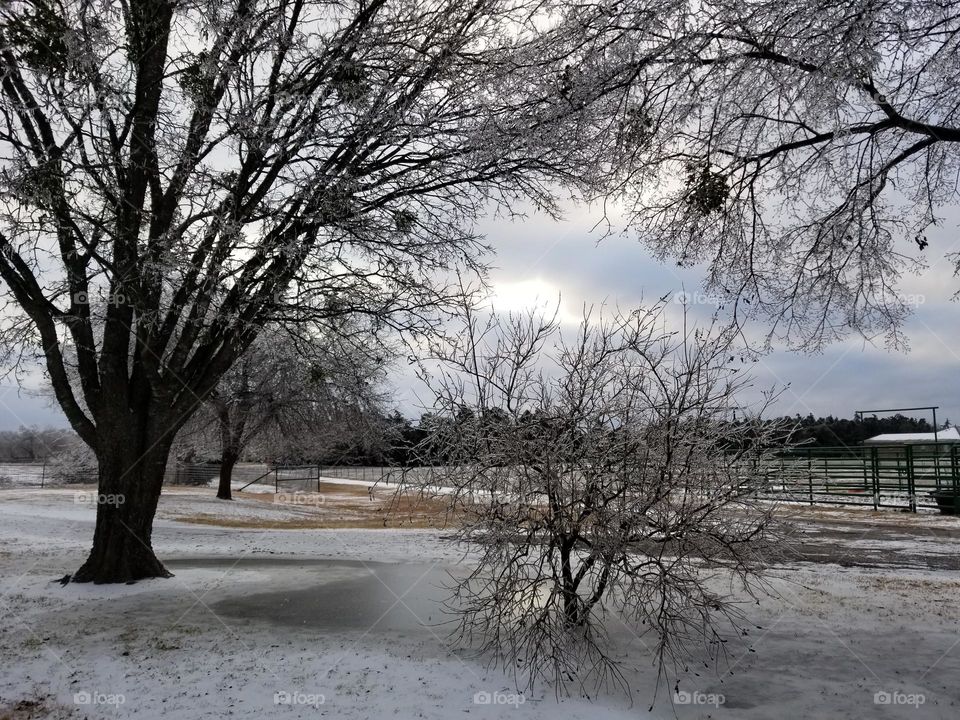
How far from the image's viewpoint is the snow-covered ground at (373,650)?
5.53m

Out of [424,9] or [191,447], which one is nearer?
[424,9]

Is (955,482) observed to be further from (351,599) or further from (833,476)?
(351,599)

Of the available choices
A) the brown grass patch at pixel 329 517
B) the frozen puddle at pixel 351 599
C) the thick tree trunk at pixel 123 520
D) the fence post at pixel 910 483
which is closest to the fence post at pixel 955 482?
the fence post at pixel 910 483

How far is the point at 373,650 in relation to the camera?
661 cm

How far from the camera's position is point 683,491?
6.12 metres

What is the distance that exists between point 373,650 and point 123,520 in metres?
5.30

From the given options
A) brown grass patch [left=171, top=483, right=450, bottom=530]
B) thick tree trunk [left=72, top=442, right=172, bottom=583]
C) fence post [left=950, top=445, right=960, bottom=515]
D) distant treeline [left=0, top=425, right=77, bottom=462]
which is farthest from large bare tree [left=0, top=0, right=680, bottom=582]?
distant treeline [left=0, top=425, right=77, bottom=462]

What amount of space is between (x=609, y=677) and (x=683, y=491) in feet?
5.67

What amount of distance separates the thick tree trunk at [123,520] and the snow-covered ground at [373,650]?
36cm

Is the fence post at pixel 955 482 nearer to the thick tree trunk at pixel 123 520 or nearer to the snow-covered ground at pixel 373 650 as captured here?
the snow-covered ground at pixel 373 650

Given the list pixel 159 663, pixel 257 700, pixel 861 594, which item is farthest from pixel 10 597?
pixel 861 594

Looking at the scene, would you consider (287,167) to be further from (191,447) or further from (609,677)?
(191,447)

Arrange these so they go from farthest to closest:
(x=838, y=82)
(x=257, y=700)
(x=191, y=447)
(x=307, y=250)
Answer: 1. (x=191, y=447)
2. (x=307, y=250)
3. (x=838, y=82)
4. (x=257, y=700)

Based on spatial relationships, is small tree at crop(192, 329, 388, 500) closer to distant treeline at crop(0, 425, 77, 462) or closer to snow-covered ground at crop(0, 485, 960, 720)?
snow-covered ground at crop(0, 485, 960, 720)
